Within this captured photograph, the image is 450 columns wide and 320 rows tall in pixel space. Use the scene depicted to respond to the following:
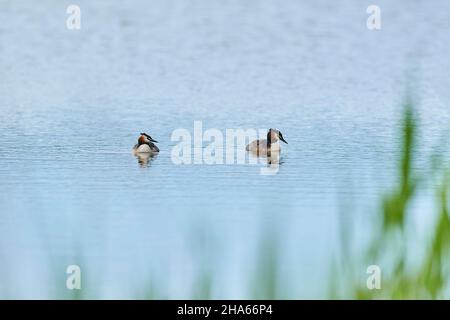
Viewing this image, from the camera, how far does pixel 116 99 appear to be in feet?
47.9

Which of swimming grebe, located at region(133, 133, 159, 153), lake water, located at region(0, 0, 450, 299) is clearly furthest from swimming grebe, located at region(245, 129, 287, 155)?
swimming grebe, located at region(133, 133, 159, 153)

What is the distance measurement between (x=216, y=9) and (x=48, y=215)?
669 inches

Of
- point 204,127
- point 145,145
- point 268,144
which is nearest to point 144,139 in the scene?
point 145,145

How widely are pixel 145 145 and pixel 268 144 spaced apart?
1.13 meters

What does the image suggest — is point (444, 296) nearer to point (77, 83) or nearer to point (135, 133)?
point (135, 133)

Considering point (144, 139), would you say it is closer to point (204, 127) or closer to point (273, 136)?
point (204, 127)

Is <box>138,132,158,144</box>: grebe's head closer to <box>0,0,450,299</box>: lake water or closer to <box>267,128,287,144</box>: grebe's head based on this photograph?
<box>0,0,450,299</box>: lake water

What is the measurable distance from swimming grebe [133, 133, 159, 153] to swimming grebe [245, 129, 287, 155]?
39.0 inches

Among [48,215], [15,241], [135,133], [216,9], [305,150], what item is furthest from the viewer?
[216,9]

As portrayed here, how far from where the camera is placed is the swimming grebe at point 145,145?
37.3 ft

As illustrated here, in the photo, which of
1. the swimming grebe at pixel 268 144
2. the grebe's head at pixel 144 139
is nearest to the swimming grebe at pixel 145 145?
the grebe's head at pixel 144 139

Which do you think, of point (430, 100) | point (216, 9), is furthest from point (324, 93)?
point (216, 9)

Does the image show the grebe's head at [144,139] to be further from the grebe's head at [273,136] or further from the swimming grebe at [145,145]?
the grebe's head at [273,136]

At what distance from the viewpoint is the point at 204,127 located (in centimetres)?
1273
